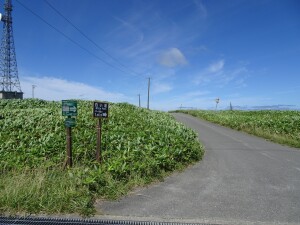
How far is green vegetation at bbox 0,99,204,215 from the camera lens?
17.5ft

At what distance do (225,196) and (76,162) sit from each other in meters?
4.52

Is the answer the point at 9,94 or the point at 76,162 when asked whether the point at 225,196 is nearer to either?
the point at 76,162

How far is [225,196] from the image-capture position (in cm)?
612

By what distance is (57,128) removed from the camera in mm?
11367

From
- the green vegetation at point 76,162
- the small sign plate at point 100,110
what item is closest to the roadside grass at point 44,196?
the green vegetation at point 76,162

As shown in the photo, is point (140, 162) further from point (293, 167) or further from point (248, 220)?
point (293, 167)

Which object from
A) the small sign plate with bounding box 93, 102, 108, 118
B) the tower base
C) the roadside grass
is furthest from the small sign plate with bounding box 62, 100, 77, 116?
the tower base

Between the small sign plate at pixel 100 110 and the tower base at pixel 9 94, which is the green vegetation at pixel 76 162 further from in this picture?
the tower base at pixel 9 94

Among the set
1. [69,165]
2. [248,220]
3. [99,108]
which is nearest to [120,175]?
[69,165]

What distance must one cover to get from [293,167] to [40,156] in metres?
8.52

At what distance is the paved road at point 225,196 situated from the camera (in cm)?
510

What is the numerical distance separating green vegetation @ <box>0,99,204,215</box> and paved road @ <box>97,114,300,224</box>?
1.64 ft

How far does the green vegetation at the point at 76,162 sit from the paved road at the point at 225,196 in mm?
501

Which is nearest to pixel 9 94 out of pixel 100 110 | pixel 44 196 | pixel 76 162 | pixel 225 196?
pixel 76 162
